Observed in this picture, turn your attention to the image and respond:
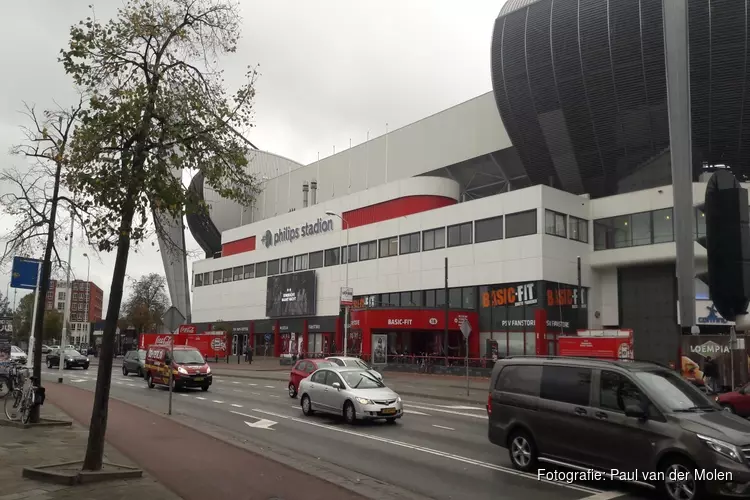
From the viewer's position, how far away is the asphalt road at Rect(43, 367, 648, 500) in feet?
28.6

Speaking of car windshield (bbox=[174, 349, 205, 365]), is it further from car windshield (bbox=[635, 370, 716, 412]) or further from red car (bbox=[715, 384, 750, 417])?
car windshield (bbox=[635, 370, 716, 412])

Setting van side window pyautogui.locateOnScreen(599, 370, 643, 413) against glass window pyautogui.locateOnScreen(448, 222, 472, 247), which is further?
glass window pyautogui.locateOnScreen(448, 222, 472, 247)

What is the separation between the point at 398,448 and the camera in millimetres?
12258

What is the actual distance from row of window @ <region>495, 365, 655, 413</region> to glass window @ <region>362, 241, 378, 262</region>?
41.6 meters

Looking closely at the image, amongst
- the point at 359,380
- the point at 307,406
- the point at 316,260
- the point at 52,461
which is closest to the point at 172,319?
the point at 307,406

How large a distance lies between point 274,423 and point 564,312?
29.7 metres

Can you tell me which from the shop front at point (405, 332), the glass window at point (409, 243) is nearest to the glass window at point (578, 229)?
the shop front at point (405, 332)

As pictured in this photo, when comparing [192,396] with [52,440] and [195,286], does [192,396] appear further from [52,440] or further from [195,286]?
[195,286]

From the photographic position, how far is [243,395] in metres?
24.4

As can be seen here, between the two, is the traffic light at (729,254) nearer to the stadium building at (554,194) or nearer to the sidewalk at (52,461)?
the sidewalk at (52,461)

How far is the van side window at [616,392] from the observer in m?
8.55

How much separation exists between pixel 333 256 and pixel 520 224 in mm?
20838

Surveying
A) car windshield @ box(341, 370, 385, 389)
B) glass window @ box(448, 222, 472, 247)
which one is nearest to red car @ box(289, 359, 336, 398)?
car windshield @ box(341, 370, 385, 389)

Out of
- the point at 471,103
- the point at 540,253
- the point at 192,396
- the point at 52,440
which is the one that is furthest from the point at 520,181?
the point at 52,440
